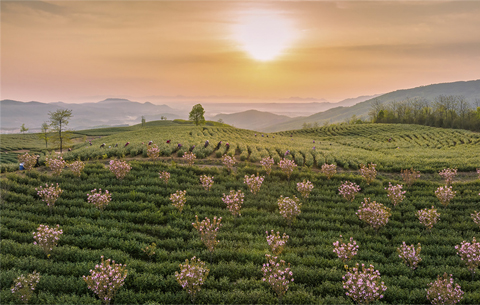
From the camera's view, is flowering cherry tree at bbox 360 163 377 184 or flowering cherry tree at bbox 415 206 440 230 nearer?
flowering cherry tree at bbox 415 206 440 230

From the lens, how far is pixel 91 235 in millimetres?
10586

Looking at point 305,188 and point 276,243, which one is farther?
point 305,188

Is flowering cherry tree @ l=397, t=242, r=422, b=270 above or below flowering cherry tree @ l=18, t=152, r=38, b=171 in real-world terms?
below

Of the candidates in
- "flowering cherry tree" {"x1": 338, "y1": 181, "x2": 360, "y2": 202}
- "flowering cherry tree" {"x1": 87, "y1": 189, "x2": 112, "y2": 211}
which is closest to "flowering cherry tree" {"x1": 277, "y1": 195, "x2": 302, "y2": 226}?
"flowering cherry tree" {"x1": 338, "y1": 181, "x2": 360, "y2": 202}

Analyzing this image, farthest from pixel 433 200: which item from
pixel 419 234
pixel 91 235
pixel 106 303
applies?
pixel 91 235

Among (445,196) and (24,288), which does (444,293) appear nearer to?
(445,196)

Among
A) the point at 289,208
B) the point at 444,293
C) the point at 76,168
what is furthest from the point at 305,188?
the point at 76,168

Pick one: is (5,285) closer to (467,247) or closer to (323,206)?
(323,206)

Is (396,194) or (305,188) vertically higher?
A: (305,188)

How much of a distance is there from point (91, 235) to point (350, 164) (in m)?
22.2

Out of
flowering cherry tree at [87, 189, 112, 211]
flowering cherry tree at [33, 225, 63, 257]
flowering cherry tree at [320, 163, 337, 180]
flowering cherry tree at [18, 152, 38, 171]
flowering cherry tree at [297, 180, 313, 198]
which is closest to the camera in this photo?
flowering cherry tree at [33, 225, 63, 257]

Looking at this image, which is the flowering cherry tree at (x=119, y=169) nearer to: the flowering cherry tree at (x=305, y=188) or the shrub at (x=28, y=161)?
the shrub at (x=28, y=161)

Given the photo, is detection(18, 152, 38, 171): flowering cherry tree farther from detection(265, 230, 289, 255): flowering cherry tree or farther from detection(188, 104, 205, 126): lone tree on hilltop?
detection(188, 104, 205, 126): lone tree on hilltop

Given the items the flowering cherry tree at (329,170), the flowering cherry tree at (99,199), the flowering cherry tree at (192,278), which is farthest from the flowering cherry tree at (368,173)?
the flowering cherry tree at (99,199)
